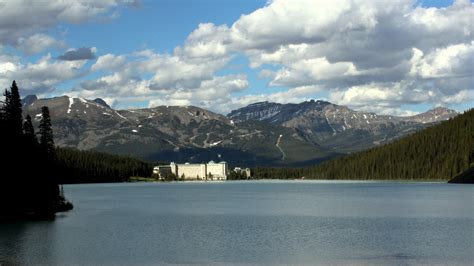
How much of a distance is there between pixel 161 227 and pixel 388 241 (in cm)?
3450

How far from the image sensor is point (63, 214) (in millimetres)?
121125

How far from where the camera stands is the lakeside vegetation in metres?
108

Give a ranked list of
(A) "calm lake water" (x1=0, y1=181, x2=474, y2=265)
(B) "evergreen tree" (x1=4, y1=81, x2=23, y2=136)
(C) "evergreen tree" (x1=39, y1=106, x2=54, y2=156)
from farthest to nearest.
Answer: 1. (C) "evergreen tree" (x1=39, y1=106, x2=54, y2=156)
2. (B) "evergreen tree" (x1=4, y1=81, x2=23, y2=136)
3. (A) "calm lake water" (x1=0, y1=181, x2=474, y2=265)

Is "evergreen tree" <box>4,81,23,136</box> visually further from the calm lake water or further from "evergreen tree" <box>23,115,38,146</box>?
the calm lake water

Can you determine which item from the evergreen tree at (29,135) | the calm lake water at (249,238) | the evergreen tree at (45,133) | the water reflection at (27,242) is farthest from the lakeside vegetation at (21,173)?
the water reflection at (27,242)

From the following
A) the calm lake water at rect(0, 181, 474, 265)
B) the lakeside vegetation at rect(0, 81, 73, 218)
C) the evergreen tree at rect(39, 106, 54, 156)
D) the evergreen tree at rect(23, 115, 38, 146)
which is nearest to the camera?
the calm lake water at rect(0, 181, 474, 265)

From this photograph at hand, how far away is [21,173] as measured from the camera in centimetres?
10906

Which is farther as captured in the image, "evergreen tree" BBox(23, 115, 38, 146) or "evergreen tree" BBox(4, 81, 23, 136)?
"evergreen tree" BBox(23, 115, 38, 146)

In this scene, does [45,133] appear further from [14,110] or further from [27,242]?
[27,242]

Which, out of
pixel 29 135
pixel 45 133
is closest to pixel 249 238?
pixel 29 135

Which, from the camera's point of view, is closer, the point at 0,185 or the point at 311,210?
the point at 0,185

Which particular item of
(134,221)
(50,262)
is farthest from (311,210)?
(50,262)

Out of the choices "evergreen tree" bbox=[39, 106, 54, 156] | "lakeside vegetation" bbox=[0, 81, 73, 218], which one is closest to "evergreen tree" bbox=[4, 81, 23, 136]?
"lakeside vegetation" bbox=[0, 81, 73, 218]

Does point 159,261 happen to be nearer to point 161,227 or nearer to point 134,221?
point 161,227
